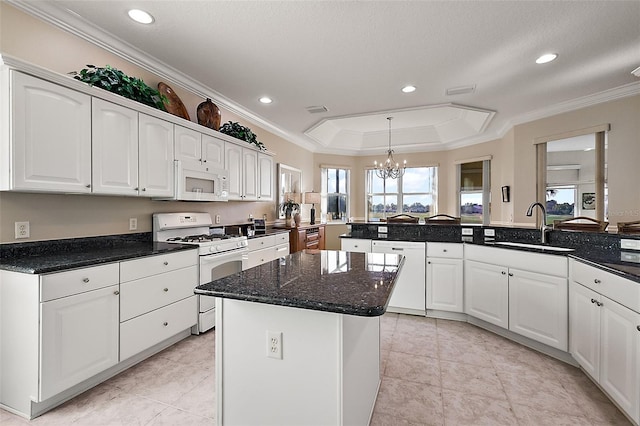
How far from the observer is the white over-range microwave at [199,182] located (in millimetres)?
2898

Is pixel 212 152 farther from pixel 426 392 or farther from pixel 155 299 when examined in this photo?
pixel 426 392

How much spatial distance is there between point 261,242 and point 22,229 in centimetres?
234

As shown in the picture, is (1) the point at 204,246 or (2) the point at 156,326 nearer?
(2) the point at 156,326

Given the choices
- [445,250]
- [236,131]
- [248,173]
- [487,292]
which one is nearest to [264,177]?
[248,173]

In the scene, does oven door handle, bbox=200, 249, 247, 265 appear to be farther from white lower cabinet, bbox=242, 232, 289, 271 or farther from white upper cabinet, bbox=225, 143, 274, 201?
white upper cabinet, bbox=225, 143, 274, 201

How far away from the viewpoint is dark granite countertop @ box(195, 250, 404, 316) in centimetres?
110

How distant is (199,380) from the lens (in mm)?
2135

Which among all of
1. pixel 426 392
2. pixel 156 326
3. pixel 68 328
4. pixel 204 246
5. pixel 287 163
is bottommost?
pixel 426 392

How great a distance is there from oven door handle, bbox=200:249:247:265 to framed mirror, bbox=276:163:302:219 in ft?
6.91

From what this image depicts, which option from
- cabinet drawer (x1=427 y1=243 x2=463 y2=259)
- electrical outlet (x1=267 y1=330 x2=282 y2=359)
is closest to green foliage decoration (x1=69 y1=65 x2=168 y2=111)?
electrical outlet (x1=267 y1=330 x2=282 y2=359)

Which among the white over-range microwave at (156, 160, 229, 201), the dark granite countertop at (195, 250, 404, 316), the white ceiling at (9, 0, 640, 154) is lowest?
the dark granite countertop at (195, 250, 404, 316)

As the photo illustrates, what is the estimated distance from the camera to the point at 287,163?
18.9 feet

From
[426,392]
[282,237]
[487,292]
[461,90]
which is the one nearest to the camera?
[426,392]

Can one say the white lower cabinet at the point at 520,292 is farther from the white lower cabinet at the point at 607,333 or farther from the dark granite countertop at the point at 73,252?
the dark granite countertop at the point at 73,252
